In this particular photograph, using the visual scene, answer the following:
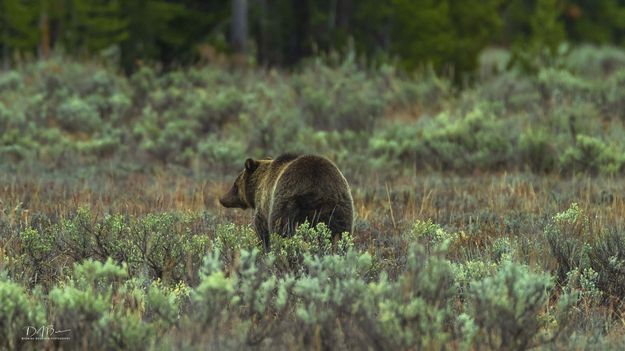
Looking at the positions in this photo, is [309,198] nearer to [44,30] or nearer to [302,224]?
[302,224]

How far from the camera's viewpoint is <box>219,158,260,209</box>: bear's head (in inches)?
311

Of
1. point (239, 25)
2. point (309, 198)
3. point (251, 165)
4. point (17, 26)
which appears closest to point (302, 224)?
point (309, 198)

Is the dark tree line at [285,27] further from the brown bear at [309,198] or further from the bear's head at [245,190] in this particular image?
the brown bear at [309,198]

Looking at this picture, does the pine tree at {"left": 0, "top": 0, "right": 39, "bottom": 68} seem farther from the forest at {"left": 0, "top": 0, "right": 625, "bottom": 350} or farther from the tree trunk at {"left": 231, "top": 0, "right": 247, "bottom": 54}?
the tree trunk at {"left": 231, "top": 0, "right": 247, "bottom": 54}

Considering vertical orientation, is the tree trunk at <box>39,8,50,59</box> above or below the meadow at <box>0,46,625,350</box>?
below

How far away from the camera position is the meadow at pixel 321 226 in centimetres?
442

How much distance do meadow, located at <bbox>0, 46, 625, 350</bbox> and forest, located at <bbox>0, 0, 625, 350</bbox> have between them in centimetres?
3

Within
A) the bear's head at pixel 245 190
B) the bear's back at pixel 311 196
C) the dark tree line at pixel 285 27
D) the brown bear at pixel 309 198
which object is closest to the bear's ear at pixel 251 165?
the bear's head at pixel 245 190

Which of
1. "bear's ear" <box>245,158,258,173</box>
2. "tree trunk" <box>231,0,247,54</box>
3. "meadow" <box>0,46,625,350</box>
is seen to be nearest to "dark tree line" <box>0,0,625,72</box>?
"tree trunk" <box>231,0,247,54</box>

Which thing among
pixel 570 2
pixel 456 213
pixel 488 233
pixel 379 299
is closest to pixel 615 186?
pixel 456 213

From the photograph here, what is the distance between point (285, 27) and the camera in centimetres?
2456

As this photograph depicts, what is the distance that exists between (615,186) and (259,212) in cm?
501

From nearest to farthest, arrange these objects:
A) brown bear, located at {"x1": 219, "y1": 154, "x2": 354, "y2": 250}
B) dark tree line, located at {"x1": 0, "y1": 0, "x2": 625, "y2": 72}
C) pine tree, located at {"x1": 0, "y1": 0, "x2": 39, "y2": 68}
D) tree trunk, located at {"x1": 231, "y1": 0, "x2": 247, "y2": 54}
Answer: brown bear, located at {"x1": 219, "y1": 154, "x2": 354, "y2": 250}, dark tree line, located at {"x1": 0, "y1": 0, "x2": 625, "y2": 72}, tree trunk, located at {"x1": 231, "y1": 0, "x2": 247, "y2": 54}, pine tree, located at {"x1": 0, "y1": 0, "x2": 39, "y2": 68}

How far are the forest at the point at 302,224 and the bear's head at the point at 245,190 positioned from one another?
270 mm
